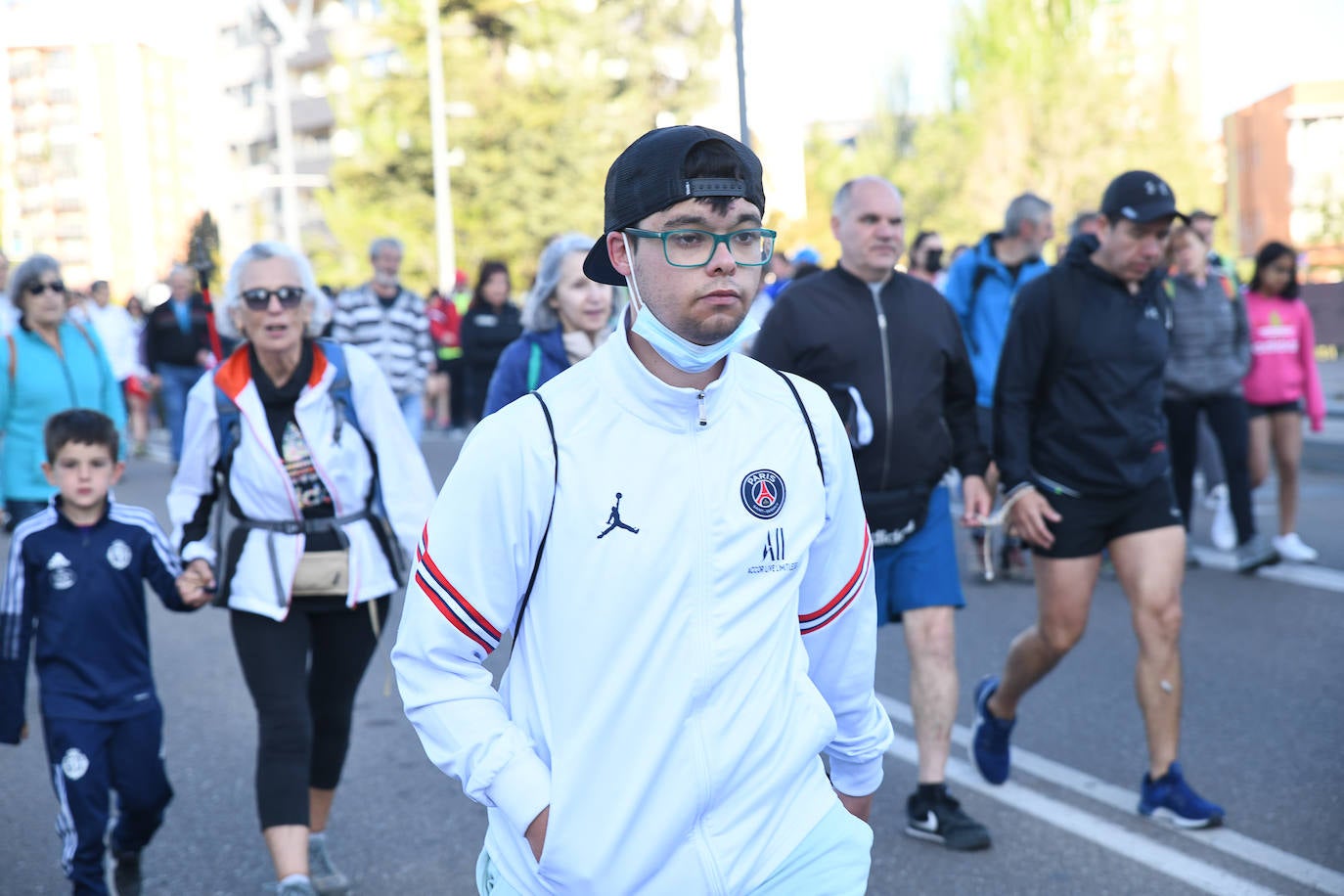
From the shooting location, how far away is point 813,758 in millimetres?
2570

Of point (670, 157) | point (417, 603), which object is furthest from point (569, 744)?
point (670, 157)

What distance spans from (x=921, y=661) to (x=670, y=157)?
3042mm

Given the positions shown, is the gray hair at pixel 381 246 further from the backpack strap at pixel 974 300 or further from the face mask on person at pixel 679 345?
the face mask on person at pixel 679 345

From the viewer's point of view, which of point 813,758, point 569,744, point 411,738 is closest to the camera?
point 569,744

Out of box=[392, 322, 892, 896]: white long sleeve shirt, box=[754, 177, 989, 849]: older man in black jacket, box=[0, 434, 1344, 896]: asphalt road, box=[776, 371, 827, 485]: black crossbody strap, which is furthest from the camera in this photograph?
box=[754, 177, 989, 849]: older man in black jacket

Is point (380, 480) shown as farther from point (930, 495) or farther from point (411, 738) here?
point (411, 738)

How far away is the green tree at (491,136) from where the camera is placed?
131 feet

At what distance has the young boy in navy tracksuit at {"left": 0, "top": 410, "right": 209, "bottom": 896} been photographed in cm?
454

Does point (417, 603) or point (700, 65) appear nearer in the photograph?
point (417, 603)

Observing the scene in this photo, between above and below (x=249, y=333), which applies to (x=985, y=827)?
below

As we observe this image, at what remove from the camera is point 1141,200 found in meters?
5.06

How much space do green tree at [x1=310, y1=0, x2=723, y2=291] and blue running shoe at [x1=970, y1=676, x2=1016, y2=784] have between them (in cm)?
3541

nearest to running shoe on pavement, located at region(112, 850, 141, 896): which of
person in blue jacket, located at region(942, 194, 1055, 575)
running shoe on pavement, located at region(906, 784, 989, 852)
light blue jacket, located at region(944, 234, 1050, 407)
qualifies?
running shoe on pavement, located at region(906, 784, 989, 852)

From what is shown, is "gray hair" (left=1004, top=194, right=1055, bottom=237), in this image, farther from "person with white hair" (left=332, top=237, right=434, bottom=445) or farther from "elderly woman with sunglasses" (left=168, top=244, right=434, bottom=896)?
"elderly woman with sunglasses" (left=168, top=244, right=434, bottom=896)
